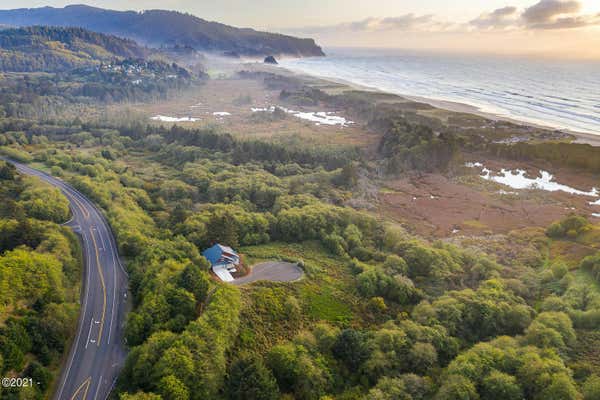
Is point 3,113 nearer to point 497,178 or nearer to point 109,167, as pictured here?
point 109,167

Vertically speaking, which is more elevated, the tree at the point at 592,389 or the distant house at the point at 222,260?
the distant house at the point at 222,260

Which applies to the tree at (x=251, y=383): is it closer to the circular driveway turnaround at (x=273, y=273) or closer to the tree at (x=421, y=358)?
the tree at (x=421, y=358)

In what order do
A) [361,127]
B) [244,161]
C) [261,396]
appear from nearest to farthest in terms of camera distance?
1. [261,396]
2. [244,161]
3. [361,127]

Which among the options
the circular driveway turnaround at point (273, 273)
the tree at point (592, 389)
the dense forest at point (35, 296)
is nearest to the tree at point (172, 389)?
the dense forest at point (35, 296)

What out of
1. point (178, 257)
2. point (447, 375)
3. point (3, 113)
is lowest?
point (447, 375)

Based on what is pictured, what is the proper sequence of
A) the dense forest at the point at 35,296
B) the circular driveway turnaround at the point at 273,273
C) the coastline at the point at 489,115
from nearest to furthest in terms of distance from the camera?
the dense forest at the point at 35,296
the circular driveway turnaround at the point at 273,273
the coastline at the point at 489,115

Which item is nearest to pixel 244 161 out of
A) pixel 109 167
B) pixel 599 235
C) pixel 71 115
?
pixel 109 167
